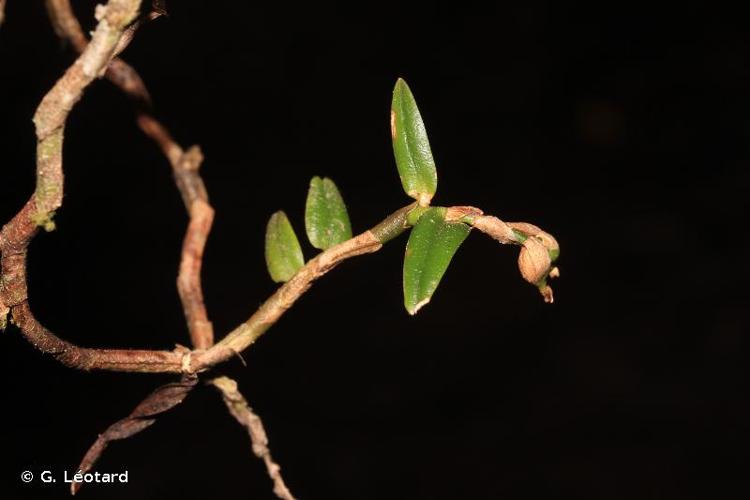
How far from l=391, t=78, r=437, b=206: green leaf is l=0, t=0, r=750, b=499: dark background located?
1170 millimetres

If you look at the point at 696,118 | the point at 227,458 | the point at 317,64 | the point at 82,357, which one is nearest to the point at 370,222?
the point at 317,64

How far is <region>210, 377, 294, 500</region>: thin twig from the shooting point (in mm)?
771

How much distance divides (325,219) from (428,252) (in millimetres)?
175

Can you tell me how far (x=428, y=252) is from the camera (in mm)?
611

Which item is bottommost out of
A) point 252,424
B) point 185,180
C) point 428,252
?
point 252,424

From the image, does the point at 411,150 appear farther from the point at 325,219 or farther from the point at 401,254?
the point at 401,254

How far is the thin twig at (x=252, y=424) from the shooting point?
30.4 inches

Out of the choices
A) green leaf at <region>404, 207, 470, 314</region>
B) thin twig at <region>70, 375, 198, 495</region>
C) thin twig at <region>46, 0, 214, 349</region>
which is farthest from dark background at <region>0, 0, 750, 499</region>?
green leaf at <region>404, 207, 470, 314</region>

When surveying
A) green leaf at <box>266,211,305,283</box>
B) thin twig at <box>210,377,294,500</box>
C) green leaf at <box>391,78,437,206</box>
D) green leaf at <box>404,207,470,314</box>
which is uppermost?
green leaf at <box>391,78,437,206</box>

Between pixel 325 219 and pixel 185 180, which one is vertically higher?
pixel 185 180

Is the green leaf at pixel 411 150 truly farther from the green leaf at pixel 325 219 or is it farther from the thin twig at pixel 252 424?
the thin twig at pixel 252 424

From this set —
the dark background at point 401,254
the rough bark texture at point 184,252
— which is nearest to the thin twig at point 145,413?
the rough bark texture at point 184,252

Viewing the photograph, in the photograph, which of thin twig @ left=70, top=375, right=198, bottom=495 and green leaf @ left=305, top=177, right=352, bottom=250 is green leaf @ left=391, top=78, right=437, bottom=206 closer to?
green leaf @ left=305, top=177, right=352, bottom=250

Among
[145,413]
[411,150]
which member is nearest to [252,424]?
[145,413]
